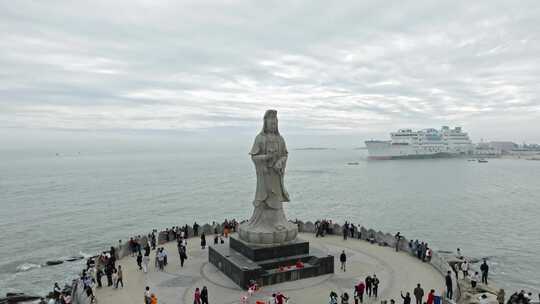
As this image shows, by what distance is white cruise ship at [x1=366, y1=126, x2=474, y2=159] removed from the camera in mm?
123588

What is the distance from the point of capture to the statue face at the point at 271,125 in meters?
16.1

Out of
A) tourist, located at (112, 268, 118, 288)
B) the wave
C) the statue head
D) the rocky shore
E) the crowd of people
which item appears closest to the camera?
the crowd of people

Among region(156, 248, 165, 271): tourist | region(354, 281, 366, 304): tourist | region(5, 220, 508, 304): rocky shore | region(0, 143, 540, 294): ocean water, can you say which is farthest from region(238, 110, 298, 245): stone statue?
region(0, 143, 540, 294): ocean water

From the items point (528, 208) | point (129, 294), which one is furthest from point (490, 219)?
point (129, 294)

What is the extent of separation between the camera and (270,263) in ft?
48.2

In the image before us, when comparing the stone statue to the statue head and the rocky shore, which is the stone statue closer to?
the statue head

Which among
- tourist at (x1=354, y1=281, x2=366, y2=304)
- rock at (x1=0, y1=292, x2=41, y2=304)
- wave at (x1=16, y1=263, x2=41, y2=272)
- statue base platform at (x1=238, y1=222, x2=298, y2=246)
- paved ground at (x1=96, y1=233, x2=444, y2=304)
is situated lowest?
wave at (x1=16, y1=263, x2=41, y2=272)

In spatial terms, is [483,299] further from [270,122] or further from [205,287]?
[270,122]

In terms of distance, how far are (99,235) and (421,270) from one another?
81.8 feet

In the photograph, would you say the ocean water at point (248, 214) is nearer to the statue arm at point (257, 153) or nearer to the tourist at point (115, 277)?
the tourist at point (115, 277)

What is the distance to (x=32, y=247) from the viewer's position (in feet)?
92.3

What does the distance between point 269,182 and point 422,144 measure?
120 meters

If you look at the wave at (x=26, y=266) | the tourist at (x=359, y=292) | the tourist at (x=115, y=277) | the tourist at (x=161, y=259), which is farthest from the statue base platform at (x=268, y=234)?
A: the wave at (x=26, y=266)

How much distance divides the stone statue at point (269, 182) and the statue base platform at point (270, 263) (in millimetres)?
571
